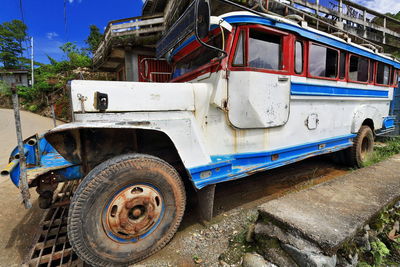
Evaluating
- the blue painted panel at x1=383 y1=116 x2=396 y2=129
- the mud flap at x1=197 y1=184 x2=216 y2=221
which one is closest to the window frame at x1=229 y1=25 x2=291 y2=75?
the mud flap at x1=197 y1=184 x2=216 y2=221

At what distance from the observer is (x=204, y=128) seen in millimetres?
2217

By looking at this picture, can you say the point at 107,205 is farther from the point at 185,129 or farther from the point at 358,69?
the point at 358,69

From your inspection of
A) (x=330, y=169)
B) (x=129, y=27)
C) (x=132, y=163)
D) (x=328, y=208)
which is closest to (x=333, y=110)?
(x=330, y=169)

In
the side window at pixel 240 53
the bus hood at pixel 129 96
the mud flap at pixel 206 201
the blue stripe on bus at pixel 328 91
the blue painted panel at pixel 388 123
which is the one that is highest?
the side window at pixel 240 53

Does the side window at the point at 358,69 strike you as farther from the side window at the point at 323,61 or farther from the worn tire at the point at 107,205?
the worn tire at the point at 107,205

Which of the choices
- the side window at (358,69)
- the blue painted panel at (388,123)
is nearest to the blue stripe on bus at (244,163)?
the side window at (358,69)

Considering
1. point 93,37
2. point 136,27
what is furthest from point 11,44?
point 136,27

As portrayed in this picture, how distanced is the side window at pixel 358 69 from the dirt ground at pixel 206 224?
191cm

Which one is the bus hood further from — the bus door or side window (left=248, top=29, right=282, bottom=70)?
side window (left=248, top=29, right=282, bottom=70)

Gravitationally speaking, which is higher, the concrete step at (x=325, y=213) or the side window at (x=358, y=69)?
the side window at (x=358, y=69)

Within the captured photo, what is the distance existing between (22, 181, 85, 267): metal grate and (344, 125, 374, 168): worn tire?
4849 millimetres

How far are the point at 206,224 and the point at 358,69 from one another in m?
3.99

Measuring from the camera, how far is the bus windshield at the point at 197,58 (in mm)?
2305

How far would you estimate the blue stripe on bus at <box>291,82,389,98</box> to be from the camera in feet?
8.97
